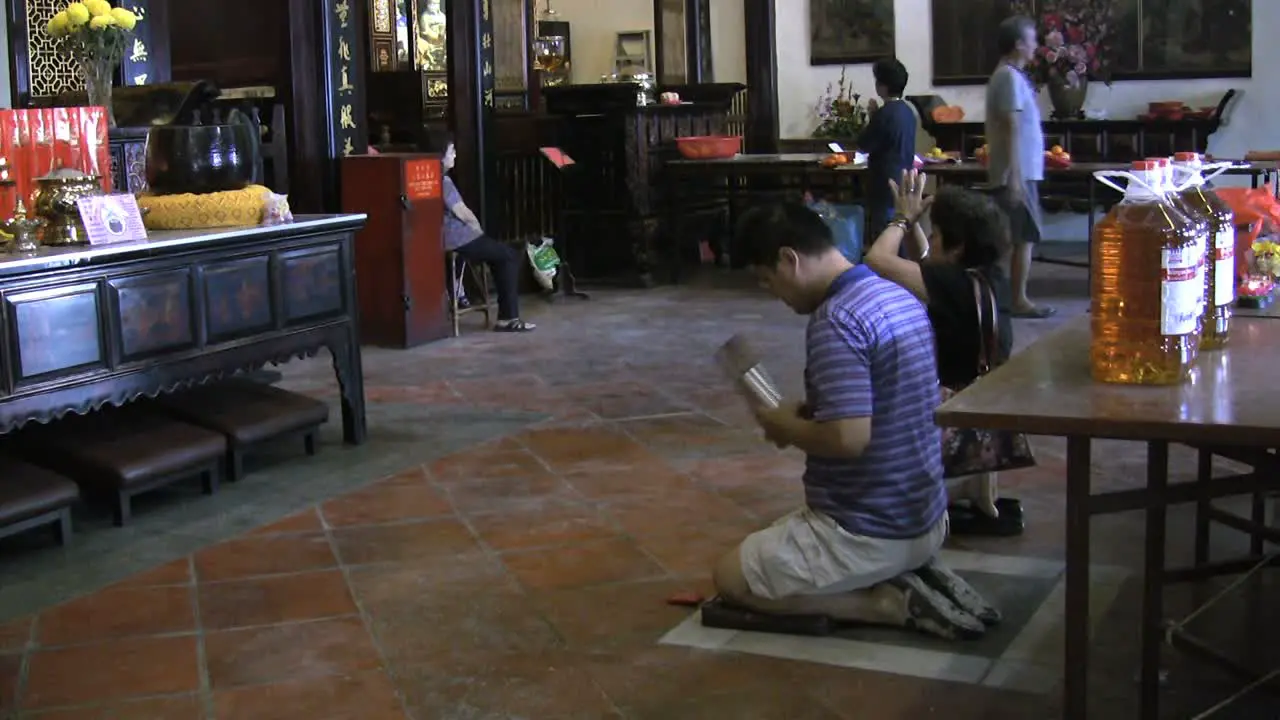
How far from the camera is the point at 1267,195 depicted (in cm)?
386

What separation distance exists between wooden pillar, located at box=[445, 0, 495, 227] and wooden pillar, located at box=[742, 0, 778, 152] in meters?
4.22

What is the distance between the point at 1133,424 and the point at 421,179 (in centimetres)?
585

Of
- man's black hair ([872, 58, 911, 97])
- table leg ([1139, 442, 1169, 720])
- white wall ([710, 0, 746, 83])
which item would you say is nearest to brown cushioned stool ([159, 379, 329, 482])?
table leg ([1139, 442, 1169, 720])

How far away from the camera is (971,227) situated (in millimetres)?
4039

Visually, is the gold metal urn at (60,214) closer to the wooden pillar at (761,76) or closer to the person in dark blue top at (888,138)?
the person in dark blue top at (888,138)

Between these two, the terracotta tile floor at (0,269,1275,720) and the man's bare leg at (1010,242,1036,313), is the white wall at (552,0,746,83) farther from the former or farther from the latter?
the terracotta tile floor at (0,269,1275,720)

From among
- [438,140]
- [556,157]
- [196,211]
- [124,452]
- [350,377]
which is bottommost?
[124,452]

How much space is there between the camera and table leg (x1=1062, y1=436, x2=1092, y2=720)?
99.8 inches

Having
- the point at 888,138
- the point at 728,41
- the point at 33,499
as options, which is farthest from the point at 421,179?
the point at 728,41

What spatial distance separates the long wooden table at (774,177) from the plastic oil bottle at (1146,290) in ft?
19.7

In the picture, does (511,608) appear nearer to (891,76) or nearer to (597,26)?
(891,76)

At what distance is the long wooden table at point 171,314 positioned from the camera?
4.22m

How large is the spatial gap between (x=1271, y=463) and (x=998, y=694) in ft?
2.61

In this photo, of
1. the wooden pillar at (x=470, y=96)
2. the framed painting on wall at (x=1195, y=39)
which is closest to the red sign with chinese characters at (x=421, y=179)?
the wooden pillar at (x=470, y=96)
